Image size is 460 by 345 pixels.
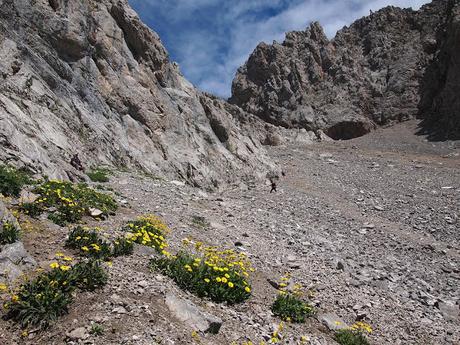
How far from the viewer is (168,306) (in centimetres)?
732

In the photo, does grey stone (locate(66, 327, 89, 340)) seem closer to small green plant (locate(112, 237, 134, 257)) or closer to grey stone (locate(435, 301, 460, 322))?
small green plant (locate(112, 237, 134, 257))

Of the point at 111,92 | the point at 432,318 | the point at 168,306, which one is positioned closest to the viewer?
the point at 168,306

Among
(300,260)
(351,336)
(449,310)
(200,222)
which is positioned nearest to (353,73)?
(200,222)

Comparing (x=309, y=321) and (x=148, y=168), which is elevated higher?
(x=148, y=168)

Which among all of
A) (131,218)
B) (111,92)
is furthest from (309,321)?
(111,92)

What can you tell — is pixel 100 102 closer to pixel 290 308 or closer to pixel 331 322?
pixel 290 308

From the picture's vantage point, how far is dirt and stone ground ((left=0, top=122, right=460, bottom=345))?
6.76 meters

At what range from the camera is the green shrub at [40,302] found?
602 cm

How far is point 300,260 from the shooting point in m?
13.7

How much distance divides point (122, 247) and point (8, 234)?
7.59 ft

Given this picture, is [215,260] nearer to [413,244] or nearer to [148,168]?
[413,244]

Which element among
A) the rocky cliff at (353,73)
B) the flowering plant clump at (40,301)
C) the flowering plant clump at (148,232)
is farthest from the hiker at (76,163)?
the rocky cliff at (353,73)

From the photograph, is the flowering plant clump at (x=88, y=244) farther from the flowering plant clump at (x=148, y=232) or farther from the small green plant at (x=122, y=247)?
the flowering plant clump at (x=148, y=232)

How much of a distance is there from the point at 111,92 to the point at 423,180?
31.1 meters
